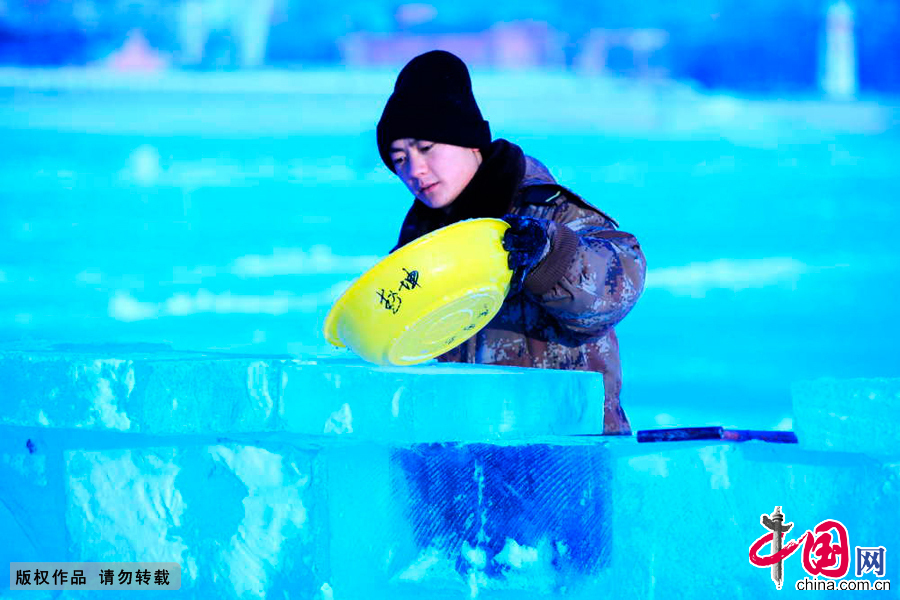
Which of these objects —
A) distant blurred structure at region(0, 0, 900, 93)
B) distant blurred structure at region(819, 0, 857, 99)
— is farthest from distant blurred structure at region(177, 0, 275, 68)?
distant blurred structure at region(819, 0, 857, 99)

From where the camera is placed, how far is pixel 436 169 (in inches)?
72.2

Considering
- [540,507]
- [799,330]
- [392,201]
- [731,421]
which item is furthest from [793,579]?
[392,201]

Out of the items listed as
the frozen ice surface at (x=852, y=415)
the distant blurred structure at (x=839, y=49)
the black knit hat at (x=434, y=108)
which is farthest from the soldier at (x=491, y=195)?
the distant blurred structure at (x=839, y=49)

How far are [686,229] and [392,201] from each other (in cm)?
242

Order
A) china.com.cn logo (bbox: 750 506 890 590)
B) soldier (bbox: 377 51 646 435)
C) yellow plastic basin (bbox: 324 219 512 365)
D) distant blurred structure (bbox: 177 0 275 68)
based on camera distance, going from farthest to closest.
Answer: distant blurred structure (bbox: 177 0 275 68), soldier (bbox: 377 51 646 435), china.com.cn logo (bbox: 750 506 890 590), yellow plastic basin (bbox: 324 219 512 365)

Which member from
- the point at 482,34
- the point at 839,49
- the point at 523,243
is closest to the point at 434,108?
the point at 523,243

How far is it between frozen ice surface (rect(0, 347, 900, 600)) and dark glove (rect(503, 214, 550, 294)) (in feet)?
0.53

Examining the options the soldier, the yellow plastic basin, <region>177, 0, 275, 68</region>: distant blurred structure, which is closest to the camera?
the yellow plastic basin

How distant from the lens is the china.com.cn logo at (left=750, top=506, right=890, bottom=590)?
1557mm

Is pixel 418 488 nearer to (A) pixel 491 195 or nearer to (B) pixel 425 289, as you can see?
(B) pixel 425 289

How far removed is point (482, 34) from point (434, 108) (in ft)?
23.7

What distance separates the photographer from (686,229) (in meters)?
9.20

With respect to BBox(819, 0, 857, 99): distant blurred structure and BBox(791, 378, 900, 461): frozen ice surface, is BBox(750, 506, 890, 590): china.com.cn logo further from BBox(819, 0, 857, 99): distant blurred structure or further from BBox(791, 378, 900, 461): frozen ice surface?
BBox(819, 0, 857, 99): distant blurred structure

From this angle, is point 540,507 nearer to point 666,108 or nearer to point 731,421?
point 731,421
